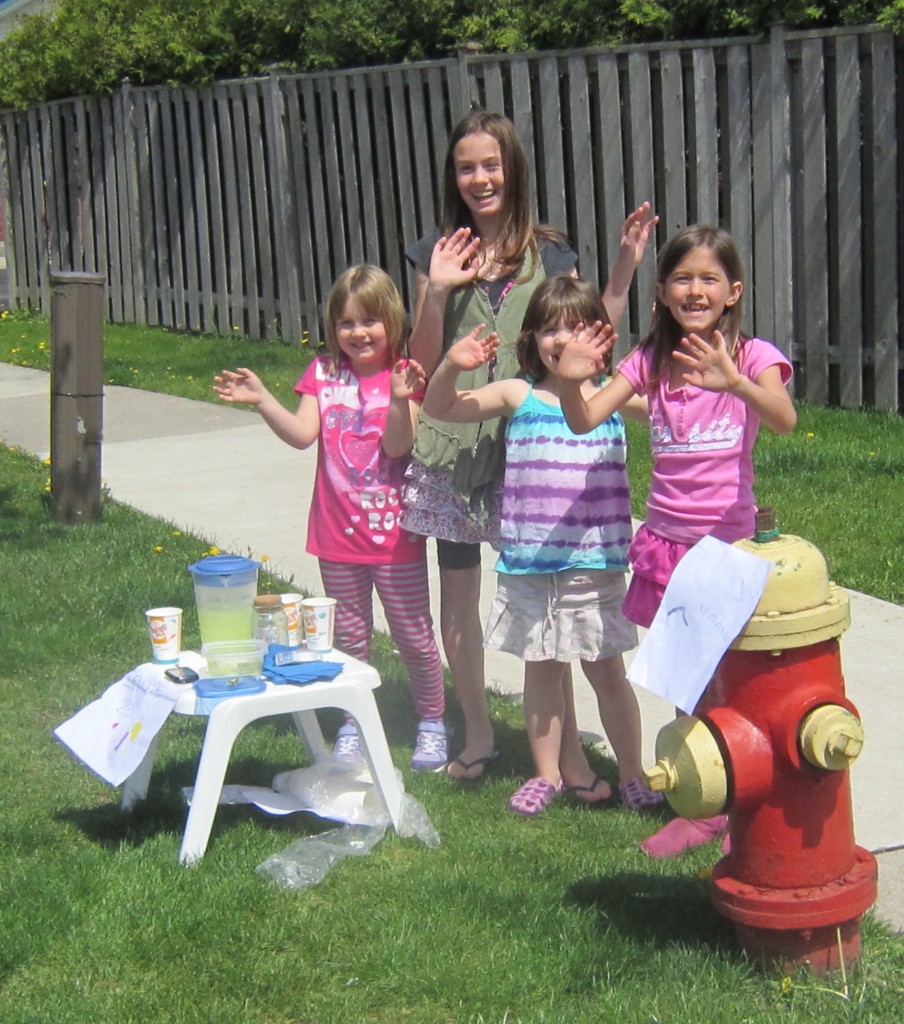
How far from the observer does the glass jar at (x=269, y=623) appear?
3.93 metres

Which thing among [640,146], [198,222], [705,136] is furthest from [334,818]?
[198,222]

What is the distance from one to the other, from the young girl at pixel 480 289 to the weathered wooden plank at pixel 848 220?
13.9 feet

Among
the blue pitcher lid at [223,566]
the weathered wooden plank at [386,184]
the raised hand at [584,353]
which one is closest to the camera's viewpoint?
the raised hand at [584,353]

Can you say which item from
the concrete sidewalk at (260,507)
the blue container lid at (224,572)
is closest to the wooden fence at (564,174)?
the concrete sidewalk at (260,507)

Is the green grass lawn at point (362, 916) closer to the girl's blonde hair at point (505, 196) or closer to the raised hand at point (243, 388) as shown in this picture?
the raised hand at point (243, 388)

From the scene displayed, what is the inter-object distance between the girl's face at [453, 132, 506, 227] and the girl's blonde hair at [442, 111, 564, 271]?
0.04 ft

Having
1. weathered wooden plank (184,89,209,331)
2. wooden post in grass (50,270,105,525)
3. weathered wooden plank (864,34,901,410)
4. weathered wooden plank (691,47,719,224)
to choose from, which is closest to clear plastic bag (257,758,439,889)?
wooden post in grass (50,270,105,525)

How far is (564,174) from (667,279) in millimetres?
5725

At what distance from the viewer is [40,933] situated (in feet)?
11.0

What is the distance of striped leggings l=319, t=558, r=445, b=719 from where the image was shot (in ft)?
14.1

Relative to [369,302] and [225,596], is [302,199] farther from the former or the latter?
[225,596]

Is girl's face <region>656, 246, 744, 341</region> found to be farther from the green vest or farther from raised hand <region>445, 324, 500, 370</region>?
the green vest

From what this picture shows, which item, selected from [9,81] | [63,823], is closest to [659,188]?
[63,823]

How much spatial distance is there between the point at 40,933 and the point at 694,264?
2.07 m
